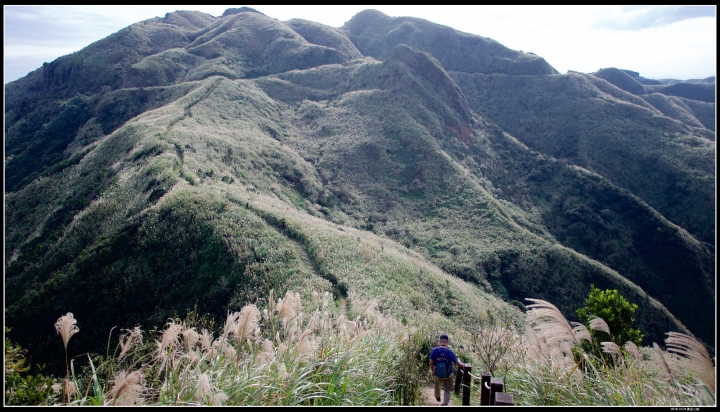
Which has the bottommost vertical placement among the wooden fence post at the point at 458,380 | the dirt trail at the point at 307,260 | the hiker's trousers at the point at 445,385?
the dirt trail at the point at 307,260

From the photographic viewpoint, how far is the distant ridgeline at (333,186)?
1772 centimetres

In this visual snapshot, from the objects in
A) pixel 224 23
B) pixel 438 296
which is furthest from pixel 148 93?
pixel 438 296

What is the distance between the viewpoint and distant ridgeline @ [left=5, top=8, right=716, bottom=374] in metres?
17.7

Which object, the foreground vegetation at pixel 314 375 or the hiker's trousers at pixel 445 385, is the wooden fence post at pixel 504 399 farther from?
the hiker's trousers at pixel 445 385

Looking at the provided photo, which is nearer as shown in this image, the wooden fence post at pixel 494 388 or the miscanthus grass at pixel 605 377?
the miscanthus grass at pixel 605 377

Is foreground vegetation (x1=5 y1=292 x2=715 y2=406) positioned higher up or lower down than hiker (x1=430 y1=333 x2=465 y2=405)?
higher up

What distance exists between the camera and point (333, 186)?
1898 inches

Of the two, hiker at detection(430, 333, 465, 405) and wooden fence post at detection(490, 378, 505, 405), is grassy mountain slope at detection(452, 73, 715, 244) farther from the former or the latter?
wooden fence post at detection(490, 378, 505, 405)

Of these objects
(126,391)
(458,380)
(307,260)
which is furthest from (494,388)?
(307,260)

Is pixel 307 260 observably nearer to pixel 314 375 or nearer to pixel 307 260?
pixel 307 260

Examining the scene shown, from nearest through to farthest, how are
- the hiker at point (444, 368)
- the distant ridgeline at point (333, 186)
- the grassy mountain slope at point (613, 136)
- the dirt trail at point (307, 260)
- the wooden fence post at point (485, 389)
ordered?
the wooden fence post at point (485, 389) < the hiker at point (444, 368) < the dirt trail at point (307, 260) < the distant ridgeline at point (333, 186) < the grassy mountain slope at point (613, 136)

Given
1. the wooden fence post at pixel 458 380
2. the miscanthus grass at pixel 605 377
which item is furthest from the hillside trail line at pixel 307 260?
the miscanthus grass at pixel 605 377

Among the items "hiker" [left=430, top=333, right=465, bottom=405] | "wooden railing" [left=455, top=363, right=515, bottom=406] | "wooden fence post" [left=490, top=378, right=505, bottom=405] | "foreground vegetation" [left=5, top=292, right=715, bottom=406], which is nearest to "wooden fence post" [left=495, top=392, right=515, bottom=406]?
"wooden railing" [left=455, top=363, right=515, bottom=406]

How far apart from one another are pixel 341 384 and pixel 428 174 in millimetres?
49189
